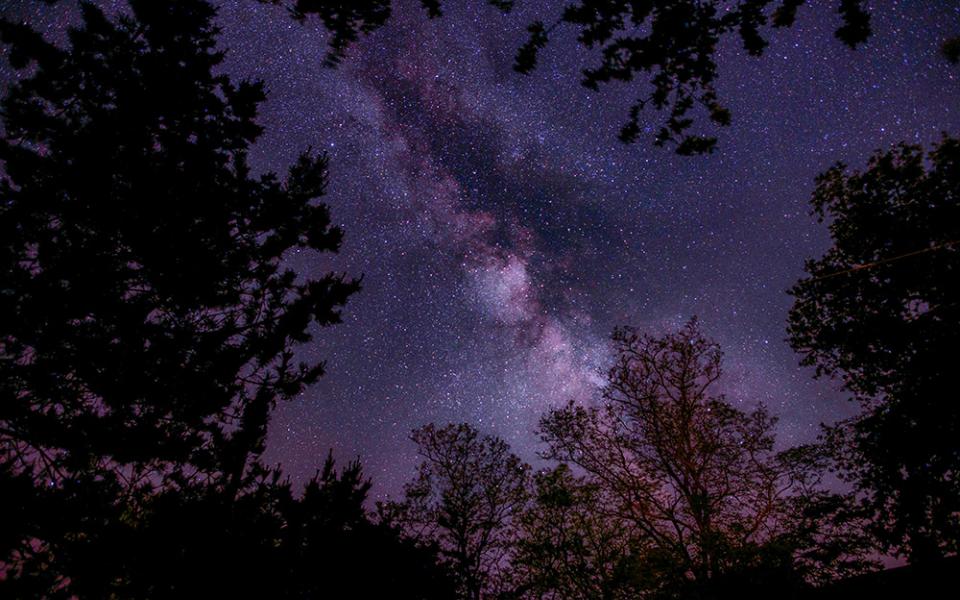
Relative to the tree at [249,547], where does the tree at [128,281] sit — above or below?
above

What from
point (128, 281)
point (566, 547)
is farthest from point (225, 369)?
point (566, 547)

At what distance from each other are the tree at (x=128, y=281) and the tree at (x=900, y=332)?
14.0m

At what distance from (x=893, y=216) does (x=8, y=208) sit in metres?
21.5

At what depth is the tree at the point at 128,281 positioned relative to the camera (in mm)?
6434

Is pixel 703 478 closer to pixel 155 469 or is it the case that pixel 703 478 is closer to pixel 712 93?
pixel 712 93

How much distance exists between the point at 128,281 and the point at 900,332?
65.0 feet

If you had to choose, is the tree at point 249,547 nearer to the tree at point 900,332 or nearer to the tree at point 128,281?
the tree at point 128,281

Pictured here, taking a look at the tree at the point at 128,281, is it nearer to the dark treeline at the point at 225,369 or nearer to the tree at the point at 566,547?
the dark treeline at the point at 225,369

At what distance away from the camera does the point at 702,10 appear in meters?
4.48

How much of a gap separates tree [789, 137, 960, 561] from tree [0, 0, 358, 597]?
14.0m

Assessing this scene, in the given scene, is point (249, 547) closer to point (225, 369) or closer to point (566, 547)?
point (225, 369)

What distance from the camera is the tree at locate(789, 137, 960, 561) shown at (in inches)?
467

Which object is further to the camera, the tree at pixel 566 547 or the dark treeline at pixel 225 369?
the tree at pixel 566 547

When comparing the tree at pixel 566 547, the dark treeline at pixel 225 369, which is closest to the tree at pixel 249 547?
the dark treeline at pixel 225 369
